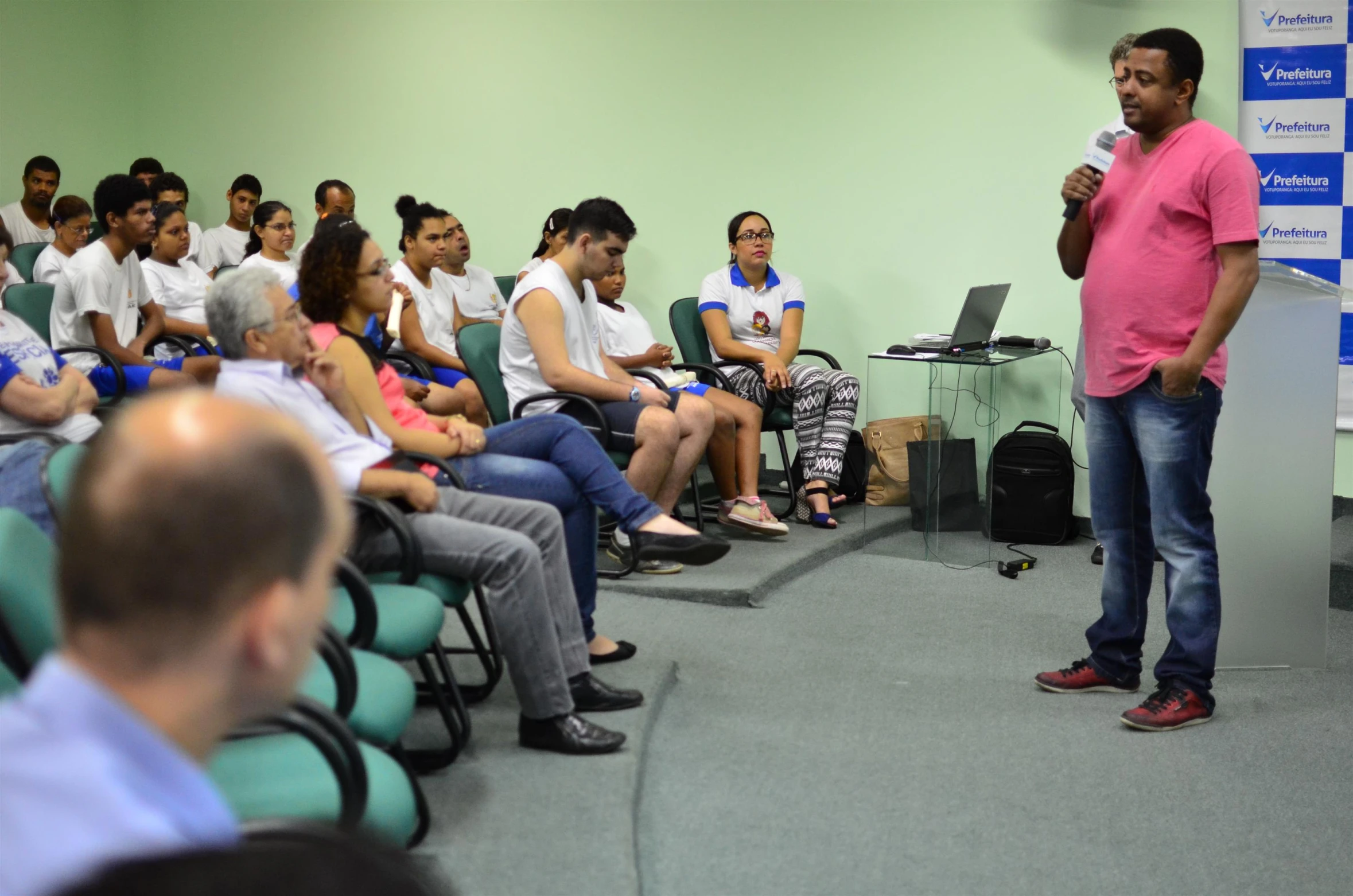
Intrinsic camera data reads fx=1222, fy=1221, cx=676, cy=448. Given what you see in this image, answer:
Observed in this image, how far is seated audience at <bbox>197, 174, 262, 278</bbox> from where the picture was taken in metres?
6.85

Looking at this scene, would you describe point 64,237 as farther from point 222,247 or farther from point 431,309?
point 431,309

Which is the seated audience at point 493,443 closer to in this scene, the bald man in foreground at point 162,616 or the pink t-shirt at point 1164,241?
the pink t-shirt at point 1164,241

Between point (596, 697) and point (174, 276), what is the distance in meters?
3.59

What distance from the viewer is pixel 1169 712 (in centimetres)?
302

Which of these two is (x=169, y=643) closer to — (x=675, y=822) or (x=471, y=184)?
(x=675, y=822)

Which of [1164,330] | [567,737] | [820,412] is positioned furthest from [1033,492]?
[567,737]

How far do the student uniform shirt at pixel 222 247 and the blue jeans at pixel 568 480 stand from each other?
14.0 feet

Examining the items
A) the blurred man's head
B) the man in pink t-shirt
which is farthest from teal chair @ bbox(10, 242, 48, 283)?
the blurred man's head

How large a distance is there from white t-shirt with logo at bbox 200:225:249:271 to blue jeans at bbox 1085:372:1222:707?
206 inches

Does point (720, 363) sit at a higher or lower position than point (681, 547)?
higher

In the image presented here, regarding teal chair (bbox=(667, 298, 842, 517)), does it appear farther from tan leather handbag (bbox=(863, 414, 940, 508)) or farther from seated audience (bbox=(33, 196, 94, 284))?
seated audience (bbox=(33, 196, 94, 284))

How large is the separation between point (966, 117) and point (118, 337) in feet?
12.0

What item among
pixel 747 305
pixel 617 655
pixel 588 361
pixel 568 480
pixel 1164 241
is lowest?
pixel 617 655

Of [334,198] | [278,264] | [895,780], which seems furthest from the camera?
[334,198]
